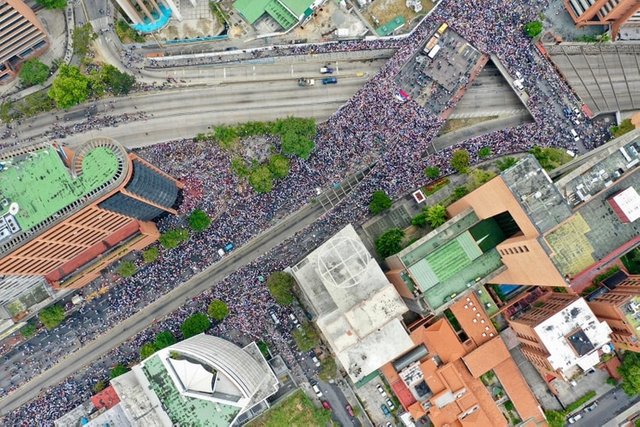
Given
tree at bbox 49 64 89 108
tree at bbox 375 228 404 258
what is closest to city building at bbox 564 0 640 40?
tree at bbox 375 228 404 258

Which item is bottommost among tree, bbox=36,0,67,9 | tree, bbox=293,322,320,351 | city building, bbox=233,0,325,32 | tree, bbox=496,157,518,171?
tree, bbox=293,322,320,351

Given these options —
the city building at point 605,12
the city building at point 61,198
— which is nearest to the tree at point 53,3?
the city building at point 61,198

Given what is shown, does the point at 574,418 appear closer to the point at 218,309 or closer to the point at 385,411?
the point at 385,411

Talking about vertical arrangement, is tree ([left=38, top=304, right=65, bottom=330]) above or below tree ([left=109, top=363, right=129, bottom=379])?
above

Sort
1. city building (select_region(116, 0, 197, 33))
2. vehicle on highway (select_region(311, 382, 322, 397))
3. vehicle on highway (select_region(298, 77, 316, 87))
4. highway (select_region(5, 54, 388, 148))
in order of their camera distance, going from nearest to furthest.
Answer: vehicle on highway (select_region(311, 382, 322, 397)), city building (select_region(116, 0, 197, 33)), highway (select_region(5, 54, 388, 148)), vehicle on highway (select_region(298, 77, 316, 87))

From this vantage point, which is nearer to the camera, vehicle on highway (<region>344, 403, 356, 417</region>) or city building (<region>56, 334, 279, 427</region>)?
city building (<region>56, 334, 279, 427</region>)

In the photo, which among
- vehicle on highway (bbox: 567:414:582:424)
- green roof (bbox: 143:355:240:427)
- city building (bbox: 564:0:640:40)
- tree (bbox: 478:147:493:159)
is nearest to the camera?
green roof (bbox: 143:355:240:427)

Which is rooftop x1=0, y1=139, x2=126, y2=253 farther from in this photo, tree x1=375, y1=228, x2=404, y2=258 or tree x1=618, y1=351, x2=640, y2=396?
tree x1=618, y1=351, x2=640, y2=396
